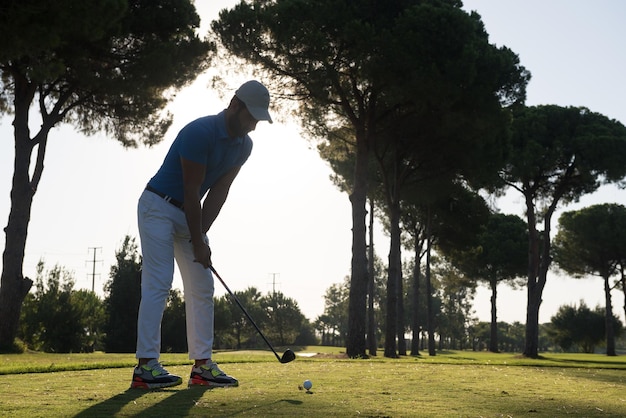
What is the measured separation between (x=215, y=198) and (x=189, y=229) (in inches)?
22.3

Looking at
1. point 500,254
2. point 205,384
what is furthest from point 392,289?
point 500,254

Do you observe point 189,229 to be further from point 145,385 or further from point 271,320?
point 271,320

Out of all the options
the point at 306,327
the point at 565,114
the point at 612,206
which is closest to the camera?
the point at 565,114

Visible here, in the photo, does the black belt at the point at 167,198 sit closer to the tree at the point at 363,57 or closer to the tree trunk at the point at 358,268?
the tree at the point at 363,57

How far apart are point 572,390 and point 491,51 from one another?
1860 cm

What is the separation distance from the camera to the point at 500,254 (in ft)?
157

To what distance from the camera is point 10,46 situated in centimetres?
923

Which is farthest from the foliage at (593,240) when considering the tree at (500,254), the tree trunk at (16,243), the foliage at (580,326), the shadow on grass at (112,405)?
the shadow on grass at (112,405)

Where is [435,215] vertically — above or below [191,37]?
below

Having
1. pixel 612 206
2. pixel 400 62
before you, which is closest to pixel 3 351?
pixel 400 62

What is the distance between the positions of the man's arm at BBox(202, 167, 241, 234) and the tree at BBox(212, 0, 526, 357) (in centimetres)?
1532

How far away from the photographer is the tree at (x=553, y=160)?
30.2 m

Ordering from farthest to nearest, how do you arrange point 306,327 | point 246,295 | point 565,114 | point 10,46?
point 306,327
point 246,295
point 565,114
point 10,46

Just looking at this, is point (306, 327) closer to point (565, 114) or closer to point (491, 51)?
point (565, 114)
